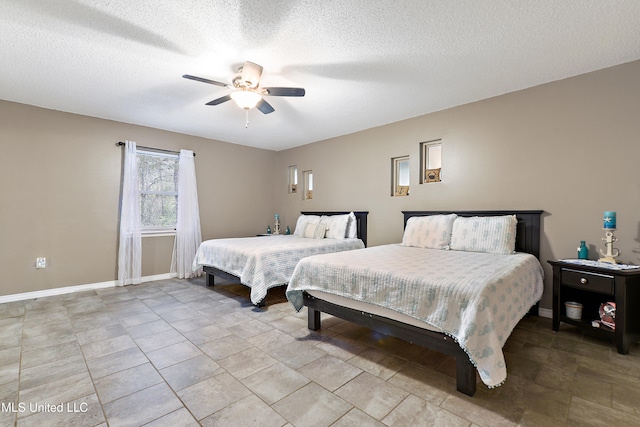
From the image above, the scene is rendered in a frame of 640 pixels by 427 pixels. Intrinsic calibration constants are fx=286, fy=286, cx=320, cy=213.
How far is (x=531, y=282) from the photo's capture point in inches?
104

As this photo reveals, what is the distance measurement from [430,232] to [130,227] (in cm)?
434

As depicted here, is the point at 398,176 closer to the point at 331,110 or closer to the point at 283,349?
the point at 331,110

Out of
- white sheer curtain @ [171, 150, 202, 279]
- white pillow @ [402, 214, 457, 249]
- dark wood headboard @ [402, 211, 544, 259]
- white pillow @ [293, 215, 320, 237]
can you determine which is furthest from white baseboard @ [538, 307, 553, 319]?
white sheer curtain @ [171, 150, 202, 279]

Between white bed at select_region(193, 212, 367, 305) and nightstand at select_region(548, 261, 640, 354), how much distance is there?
2518mm

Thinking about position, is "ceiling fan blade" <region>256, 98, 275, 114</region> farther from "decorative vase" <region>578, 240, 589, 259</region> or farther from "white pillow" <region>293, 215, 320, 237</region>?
"decorative vase" <region>578, 240, 589, 259</region>

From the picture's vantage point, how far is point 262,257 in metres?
3.43

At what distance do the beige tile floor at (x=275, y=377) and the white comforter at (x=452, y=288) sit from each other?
334mm

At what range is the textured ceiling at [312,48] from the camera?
6.42ft

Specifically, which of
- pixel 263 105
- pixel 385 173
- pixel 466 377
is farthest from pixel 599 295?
pixel 263 105

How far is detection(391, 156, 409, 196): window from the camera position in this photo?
14.4 ft

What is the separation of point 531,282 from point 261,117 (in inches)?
150

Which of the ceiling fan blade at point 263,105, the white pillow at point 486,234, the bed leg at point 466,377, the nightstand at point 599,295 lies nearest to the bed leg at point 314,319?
the bed leg at point 466,377

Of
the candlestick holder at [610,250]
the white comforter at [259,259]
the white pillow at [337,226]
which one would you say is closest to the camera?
the candlestick holder at [610,250]

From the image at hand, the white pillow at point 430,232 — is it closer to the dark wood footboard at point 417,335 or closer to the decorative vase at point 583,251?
the decorative vase at point 583,251
